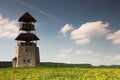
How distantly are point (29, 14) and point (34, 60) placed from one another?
40.6ft

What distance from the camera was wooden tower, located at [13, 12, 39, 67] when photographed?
75.6 m

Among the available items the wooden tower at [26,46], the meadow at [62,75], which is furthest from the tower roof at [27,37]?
the meadow at [62,75]

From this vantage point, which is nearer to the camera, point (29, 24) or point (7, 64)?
point (29, 24)

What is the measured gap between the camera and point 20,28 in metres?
78.9

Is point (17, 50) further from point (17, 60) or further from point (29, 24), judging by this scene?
point (29, 24)

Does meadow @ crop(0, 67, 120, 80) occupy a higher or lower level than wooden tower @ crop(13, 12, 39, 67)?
lower

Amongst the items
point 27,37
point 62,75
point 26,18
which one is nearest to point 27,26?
point 26,18

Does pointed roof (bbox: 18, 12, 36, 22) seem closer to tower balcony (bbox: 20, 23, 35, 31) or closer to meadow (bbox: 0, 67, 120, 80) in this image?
tower balcony (bbox: 20, 23, 35, 31)

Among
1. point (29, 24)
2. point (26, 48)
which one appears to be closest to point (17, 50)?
point (26, 48)

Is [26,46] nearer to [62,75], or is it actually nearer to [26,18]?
[26,18]

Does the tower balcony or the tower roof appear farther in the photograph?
the tower balcony

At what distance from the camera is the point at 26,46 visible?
252 feet

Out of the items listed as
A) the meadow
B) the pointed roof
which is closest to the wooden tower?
the pointed roof

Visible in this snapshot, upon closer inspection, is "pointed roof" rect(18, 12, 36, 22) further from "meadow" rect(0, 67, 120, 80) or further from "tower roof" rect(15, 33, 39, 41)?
"meadow" rect(0, 67, 120, 80)
